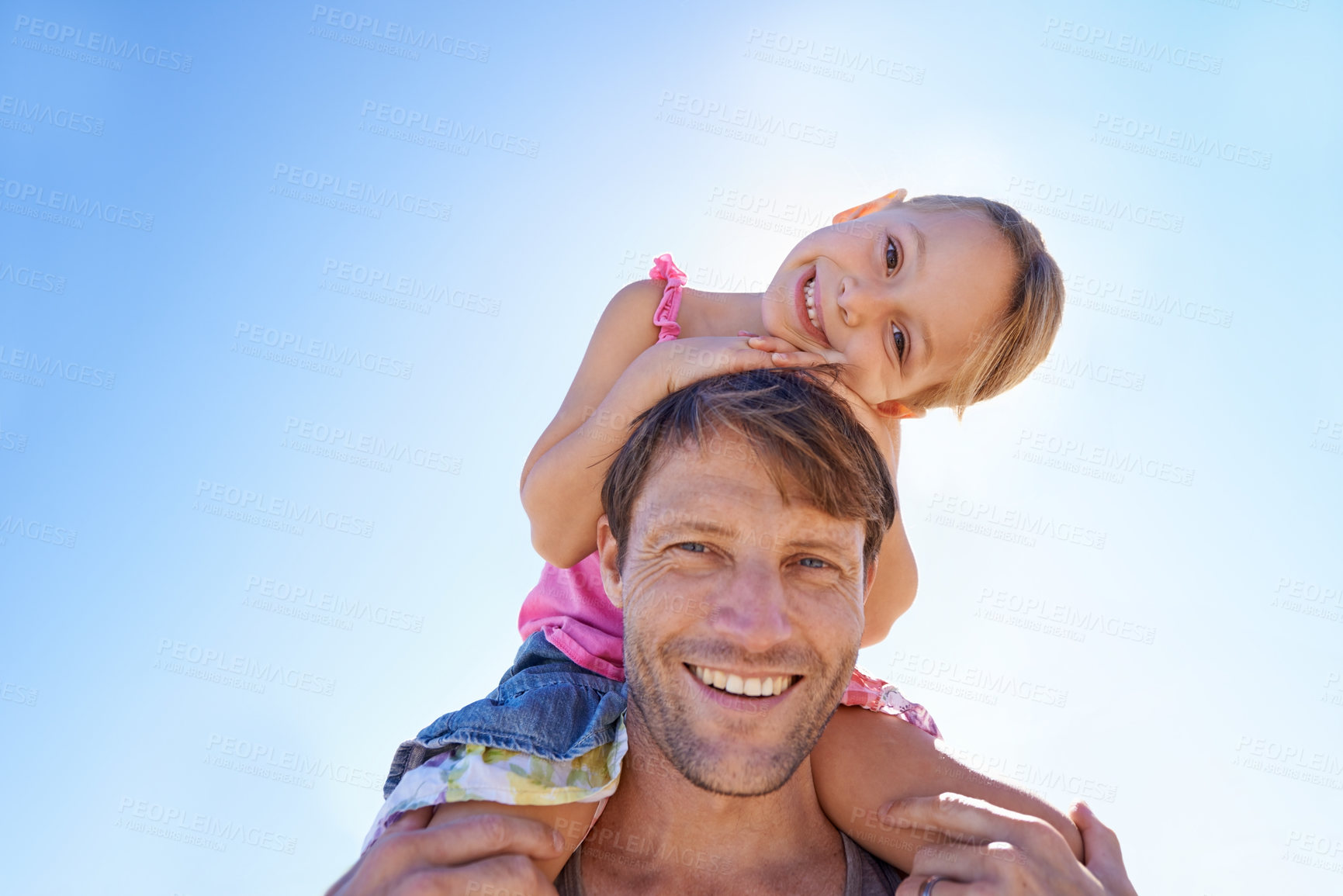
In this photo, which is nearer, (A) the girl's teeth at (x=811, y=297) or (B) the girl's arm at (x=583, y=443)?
(B) the girl's arm at (x=583, y=443)

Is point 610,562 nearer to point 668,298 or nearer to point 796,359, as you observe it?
point 796,359

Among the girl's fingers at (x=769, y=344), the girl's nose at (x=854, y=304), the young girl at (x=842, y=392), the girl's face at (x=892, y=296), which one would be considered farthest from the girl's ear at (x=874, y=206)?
the girl's fingers at (x=769, y=344)

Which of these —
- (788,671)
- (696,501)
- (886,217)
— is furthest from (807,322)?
(788,671)

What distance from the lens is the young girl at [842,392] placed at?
2773mm

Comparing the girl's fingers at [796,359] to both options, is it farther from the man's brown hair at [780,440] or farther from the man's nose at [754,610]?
the man's nose at [754,610]

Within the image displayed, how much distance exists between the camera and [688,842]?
2.94 meters

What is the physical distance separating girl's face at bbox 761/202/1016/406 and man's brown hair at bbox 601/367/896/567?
0.18 metres

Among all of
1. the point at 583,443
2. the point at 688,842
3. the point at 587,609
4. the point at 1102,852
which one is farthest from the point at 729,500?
the point at 1102,852

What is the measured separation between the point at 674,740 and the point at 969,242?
1976 mm

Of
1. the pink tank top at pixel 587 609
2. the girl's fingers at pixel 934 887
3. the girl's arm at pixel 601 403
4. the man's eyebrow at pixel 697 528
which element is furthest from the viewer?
the pink tank top at pixel 587 609

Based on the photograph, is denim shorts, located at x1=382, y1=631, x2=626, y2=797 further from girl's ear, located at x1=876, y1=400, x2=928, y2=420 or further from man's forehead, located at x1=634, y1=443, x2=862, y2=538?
girl's ear, located at x1=876, y1=400, x2=928, y2=420

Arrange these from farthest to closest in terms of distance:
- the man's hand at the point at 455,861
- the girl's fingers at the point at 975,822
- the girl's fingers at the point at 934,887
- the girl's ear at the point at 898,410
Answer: the girl's ear at the point at 898,410 → the girl's fingers at the point at 975,822 → the girl's fingers at the point at 934,887 → the man's hand at the point at 455,861

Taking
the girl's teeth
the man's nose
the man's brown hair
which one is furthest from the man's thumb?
the girl's teeth

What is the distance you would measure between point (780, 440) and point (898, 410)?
3.15 feet
